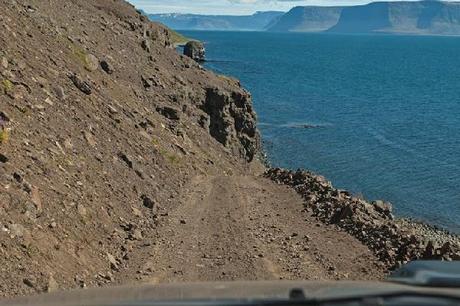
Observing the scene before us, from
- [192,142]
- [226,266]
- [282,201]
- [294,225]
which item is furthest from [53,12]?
[226,266]

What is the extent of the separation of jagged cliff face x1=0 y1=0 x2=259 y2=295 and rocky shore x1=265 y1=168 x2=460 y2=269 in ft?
18.7

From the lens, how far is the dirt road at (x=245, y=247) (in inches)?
634

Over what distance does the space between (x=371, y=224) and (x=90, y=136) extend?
36.2 ft

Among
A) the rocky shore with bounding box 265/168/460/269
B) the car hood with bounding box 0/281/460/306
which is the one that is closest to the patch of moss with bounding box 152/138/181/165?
the rocky shore with bounding box 265/168/460/269

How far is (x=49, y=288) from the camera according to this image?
1277 centimetres

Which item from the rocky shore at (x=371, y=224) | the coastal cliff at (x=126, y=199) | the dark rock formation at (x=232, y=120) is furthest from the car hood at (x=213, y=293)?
the dark rock formation at (x=232, y=120)

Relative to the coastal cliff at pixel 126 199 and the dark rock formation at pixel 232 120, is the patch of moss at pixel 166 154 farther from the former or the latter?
the dark rock formation at pixel 232 120

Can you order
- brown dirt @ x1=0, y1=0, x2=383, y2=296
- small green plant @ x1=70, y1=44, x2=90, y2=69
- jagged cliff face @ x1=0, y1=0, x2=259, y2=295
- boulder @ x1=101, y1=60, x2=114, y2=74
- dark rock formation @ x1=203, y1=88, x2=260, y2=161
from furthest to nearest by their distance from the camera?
1. dark rock formation @ x1=203, y1=88, x2=260, y2=161
2. boulder @ x1=101, y1=60, x2=114, y2=74
3. small green plant @ x1=70, y1=44, x2=90, y2=69
4. brown dirt @ x1=0, y1=0, x2=383, y2=296
5. jagged cliff face @ x1=0, y1=0, x2=259, y2=295

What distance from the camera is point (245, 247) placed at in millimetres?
18078

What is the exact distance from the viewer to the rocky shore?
1744 centimetres

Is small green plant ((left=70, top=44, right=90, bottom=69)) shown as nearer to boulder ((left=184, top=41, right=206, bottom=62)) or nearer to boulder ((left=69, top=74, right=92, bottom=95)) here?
boulder ((left=69, top=74, right=92, bottom=95))

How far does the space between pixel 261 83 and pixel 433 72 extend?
246 ft

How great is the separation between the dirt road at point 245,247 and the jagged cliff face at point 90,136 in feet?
3.28

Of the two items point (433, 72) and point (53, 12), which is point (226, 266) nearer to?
point (53, 12)
